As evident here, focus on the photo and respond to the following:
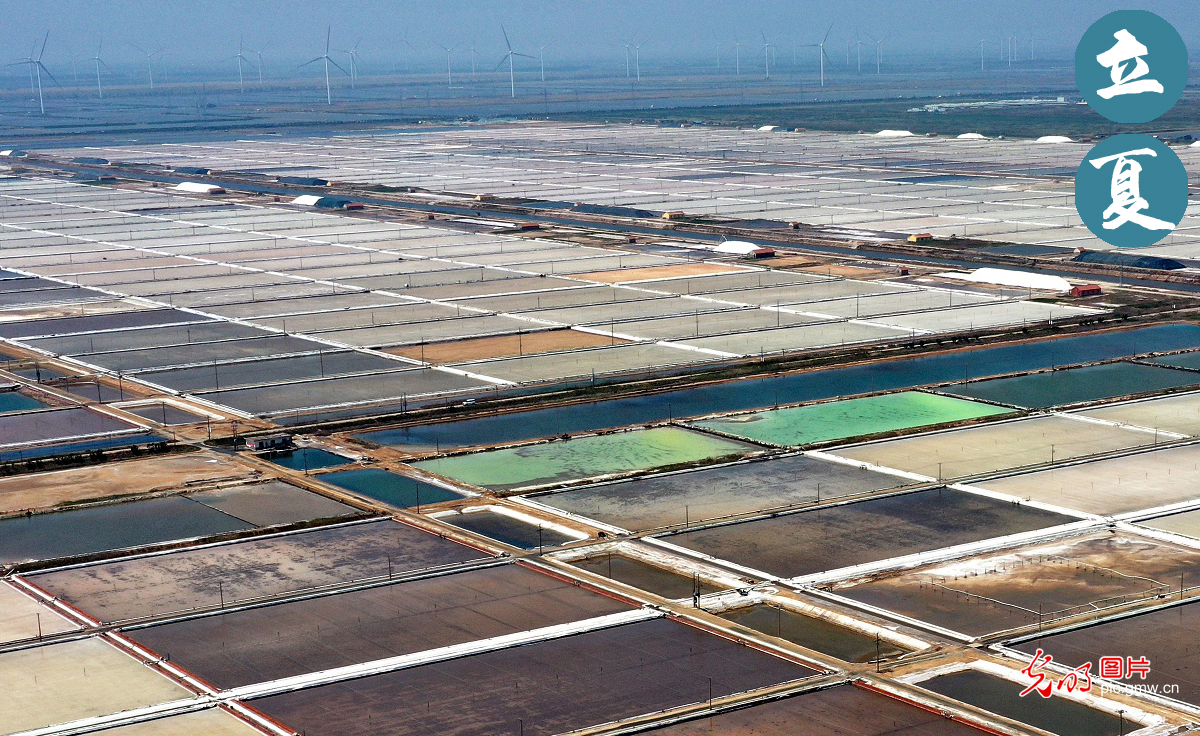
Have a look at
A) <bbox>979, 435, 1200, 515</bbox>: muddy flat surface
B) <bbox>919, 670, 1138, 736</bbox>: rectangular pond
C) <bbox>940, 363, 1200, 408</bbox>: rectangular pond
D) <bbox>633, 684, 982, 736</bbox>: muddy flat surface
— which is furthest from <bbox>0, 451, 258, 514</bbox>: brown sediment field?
<bbox>940, 363, 1200, 408</bbox>: rectangular pond

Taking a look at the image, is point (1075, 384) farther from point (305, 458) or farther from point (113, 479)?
point (113, 479)

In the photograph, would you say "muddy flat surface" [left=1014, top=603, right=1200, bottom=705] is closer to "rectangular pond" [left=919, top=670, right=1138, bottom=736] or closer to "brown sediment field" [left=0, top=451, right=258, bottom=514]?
"rectangular pond" [left=919, top=670, right=1138, bottom=736]

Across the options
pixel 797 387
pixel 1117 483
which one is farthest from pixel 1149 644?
pixel 797 387

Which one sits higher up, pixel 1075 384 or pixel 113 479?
pixel 113 479

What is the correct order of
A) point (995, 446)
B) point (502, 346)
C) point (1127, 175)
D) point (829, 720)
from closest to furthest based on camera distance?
point (829, 720), point (995, 446), point (1127, 175), point (502, 346)

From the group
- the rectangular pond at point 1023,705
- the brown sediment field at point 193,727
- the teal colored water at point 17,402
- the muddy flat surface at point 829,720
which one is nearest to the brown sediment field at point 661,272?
the teal colored water at point 17,402

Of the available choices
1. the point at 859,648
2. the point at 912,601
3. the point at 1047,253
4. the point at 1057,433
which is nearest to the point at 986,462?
the point at 1057,433

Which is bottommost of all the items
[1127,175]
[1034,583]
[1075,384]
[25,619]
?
[1075,384]
